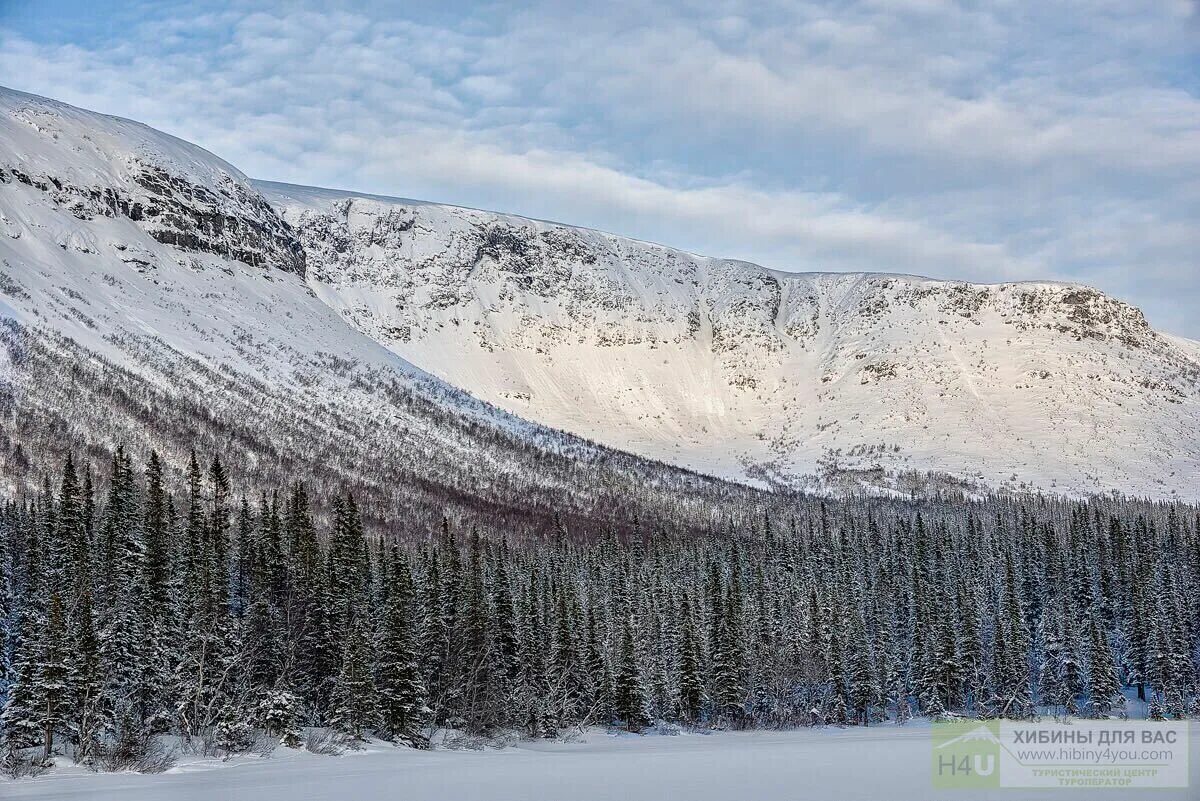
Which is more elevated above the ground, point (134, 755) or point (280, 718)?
point (134, 755)

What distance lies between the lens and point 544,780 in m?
33.2

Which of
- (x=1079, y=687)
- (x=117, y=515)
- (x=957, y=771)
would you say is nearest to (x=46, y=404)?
(x=117, y=515)

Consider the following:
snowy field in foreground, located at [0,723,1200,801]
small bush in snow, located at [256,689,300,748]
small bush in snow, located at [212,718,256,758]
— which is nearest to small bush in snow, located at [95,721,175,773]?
snowy field in foreground, located at [0,723,1200,801]

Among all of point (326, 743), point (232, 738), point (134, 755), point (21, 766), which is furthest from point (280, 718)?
point (21, 766)

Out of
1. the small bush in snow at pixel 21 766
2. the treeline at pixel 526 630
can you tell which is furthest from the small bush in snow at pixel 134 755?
the small bush in snow at pixel 21 766

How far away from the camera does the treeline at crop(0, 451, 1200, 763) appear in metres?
54.3

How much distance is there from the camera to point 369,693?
180ft

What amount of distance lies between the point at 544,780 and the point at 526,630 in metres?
44.8

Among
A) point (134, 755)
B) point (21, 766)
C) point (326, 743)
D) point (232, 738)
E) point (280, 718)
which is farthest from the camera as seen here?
point (280, 718)

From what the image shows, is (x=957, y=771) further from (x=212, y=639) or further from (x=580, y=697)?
(x=580, y=697)
